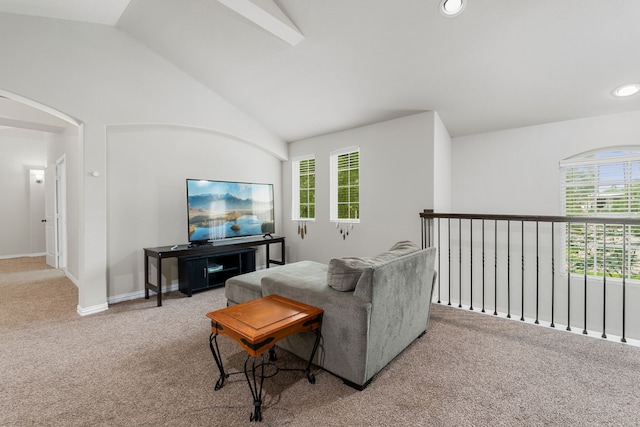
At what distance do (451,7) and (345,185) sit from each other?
2824mm

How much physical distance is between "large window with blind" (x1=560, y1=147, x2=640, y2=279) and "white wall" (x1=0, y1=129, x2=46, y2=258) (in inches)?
395

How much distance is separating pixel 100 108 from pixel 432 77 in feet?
12.2

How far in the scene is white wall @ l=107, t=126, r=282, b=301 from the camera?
12.0 ft

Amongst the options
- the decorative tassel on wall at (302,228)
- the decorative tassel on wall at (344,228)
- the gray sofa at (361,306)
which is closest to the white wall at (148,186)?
the decorative tassel on wall at (302,228)

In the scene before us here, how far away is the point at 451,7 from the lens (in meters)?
2.37

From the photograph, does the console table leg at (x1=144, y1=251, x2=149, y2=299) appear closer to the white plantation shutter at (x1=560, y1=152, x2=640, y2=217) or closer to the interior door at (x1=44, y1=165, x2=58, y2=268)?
the interior door at (x1=44, y1=165, x2=58, y2=268)

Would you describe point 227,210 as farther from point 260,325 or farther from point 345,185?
point 260,325

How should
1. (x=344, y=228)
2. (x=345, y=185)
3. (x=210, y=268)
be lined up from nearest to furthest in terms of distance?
1. (x=210, y=268)
2. (x=344, y=228)
3. (x=345, y=185)

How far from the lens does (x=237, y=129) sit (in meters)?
4.66

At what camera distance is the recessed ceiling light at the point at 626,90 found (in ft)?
9.55

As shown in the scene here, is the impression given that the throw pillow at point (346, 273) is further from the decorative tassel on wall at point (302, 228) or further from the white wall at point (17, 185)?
the white wall at point (17, 185)

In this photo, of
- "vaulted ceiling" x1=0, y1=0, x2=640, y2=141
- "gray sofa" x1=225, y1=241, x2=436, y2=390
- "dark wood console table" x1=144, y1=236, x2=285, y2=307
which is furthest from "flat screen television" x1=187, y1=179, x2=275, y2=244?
"gray sofa" x1=225, y1=241, x2=436, y2=390

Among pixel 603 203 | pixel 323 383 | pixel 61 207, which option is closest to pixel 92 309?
pixel 323 383

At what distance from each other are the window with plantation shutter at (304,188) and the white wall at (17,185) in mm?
6018
